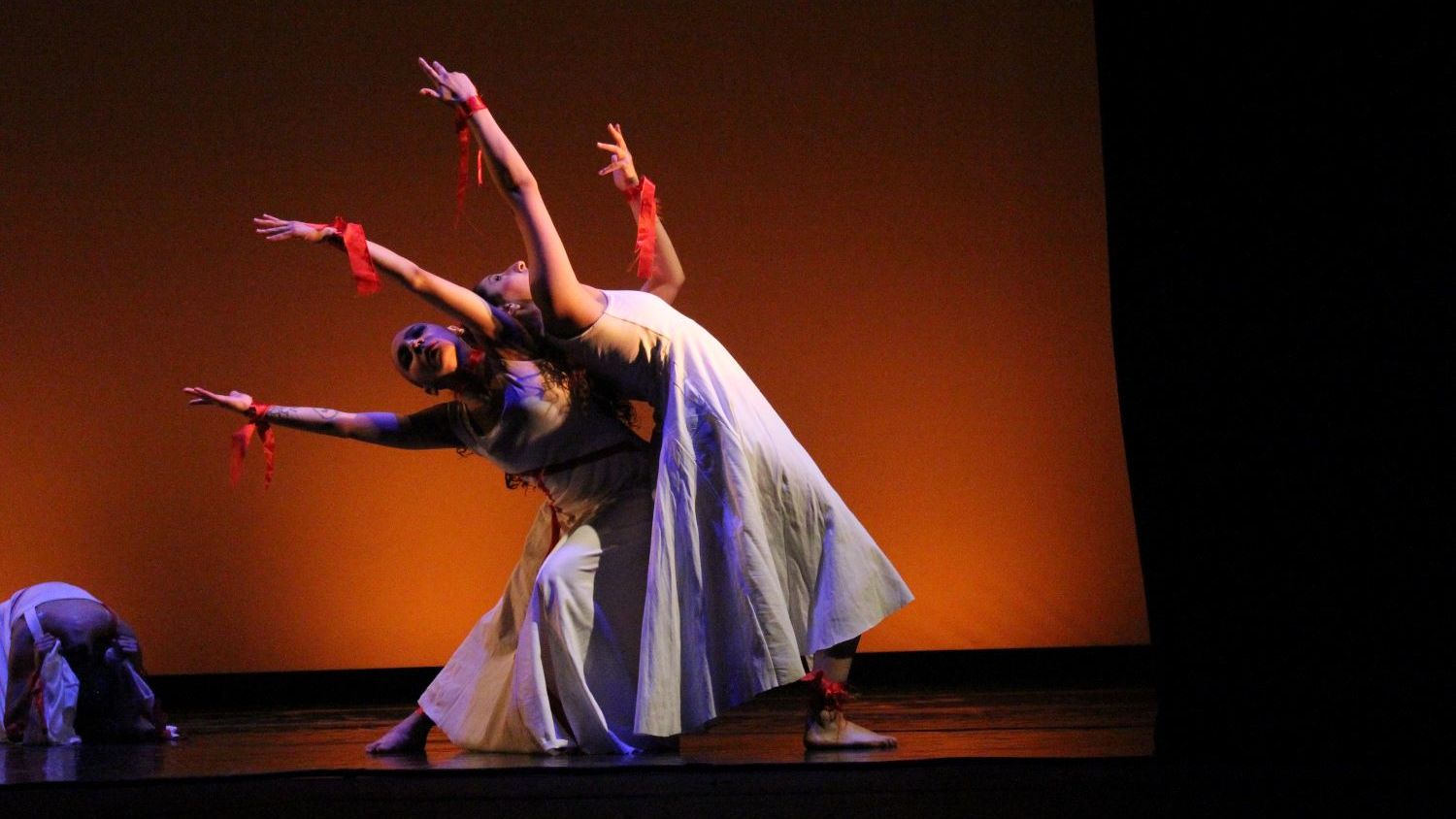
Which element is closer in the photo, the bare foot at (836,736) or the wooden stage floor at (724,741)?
the wooden stage floor at (724,741)

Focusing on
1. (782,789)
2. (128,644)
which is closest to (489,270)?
(128,644)

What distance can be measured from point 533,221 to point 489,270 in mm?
2398

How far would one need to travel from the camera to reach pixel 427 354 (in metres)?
2.68

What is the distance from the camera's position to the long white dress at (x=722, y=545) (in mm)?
2475

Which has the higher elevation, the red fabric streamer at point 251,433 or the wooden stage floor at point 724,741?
the red fabric streamer at point 251,433

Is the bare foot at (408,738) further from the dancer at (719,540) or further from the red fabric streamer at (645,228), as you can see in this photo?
the red fabric streamer at (645,228)

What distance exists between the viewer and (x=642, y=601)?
8.68ft

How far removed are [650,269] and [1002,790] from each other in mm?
1258

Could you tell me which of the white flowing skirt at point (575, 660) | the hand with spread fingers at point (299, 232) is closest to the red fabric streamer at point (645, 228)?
the white flowing skirt at point (575, 660)

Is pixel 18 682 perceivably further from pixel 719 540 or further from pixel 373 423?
pixel 719 540

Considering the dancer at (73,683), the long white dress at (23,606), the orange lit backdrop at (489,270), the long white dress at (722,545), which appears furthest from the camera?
the orange lit backdrop at (489,270)

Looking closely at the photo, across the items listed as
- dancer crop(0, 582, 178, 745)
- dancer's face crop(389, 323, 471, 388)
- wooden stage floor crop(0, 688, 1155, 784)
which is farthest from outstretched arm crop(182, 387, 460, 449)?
dancer crop(0, 582, 178, 745)

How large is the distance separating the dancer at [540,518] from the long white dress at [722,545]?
0.12 meters

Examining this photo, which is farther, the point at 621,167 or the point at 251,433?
the point at 251,433
